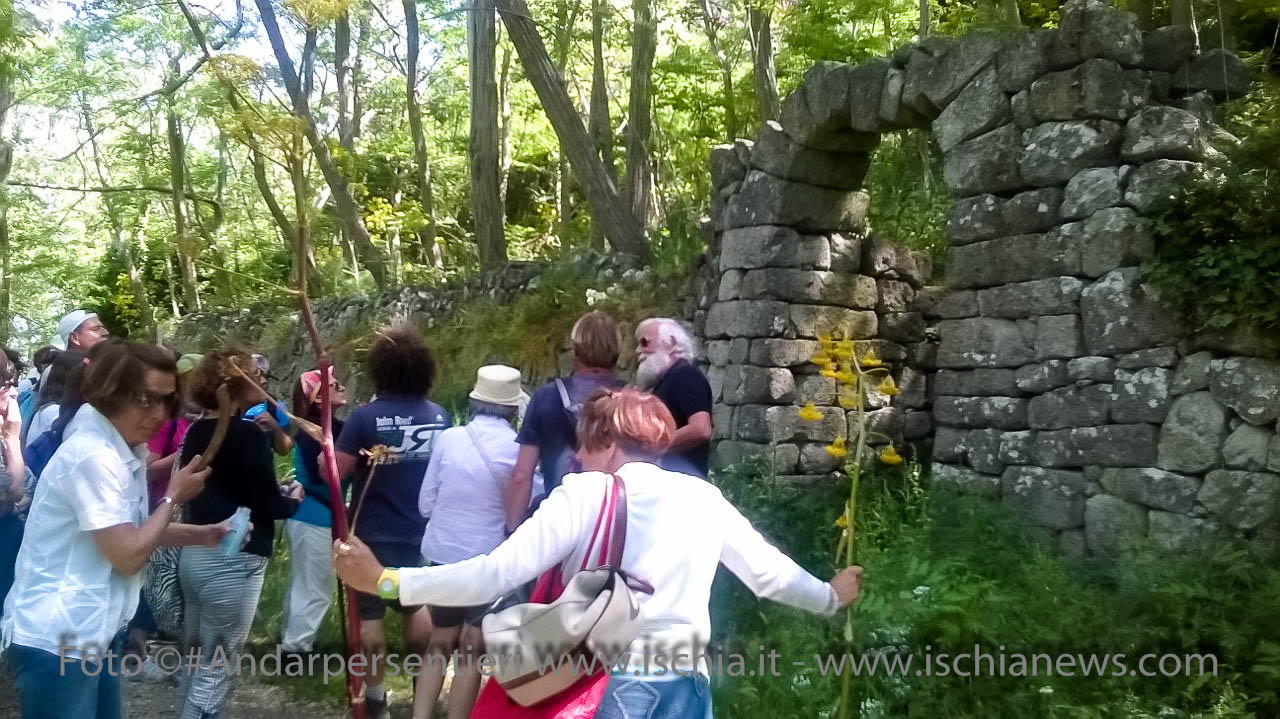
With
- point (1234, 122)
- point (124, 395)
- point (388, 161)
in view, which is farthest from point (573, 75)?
point (124, 395)

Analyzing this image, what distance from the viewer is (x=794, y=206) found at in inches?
271

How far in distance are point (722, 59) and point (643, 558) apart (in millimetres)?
10301

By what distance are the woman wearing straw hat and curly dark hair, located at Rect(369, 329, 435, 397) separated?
257 millimetres

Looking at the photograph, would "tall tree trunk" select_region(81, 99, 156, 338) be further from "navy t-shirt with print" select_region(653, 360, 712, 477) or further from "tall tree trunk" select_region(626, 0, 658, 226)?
"navy t-shirt with print" select_region(653, 360, 712, 477)

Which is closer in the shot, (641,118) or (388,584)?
(388,584)

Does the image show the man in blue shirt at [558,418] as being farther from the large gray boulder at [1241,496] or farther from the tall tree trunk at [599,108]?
the tall tree trunk at [599,108]

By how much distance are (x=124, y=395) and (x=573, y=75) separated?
1280 centimetres

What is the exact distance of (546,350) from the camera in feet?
30.5

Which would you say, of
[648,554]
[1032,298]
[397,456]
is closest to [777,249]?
[1032,298]

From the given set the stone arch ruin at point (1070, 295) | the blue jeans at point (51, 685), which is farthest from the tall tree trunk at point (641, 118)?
the blue jeans at point (51, 685)

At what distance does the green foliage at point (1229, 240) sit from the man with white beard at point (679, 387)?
7.05 feet

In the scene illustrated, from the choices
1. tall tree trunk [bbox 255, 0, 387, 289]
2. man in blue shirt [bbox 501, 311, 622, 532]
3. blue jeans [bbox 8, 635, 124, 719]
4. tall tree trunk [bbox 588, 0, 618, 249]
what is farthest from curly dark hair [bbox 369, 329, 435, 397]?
tall tree trunk [bbox 255, 0, 387, 289]

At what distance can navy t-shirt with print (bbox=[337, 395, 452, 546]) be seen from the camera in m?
4.08

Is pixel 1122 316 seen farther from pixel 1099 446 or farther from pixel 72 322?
pixel 72 322
